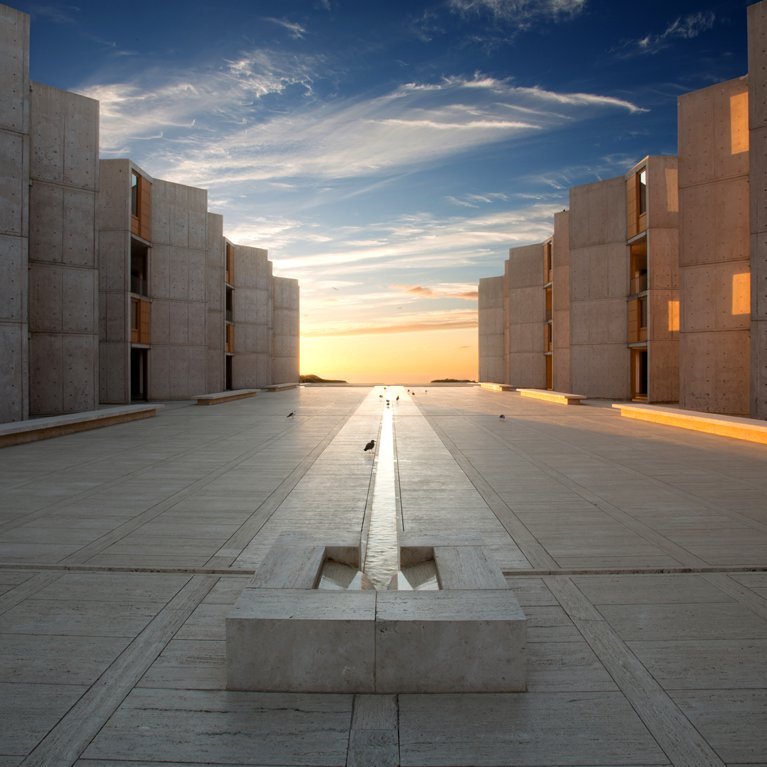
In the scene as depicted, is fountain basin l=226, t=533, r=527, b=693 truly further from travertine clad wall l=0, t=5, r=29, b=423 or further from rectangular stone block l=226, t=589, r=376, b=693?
travertine clad wall l=0, t=5, r=29, b=423

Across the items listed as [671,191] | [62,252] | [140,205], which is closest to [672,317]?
[671,191]

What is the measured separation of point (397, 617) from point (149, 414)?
16360 millimetres

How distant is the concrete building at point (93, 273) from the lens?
46.5ft

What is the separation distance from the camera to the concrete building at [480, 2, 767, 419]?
49.9ft

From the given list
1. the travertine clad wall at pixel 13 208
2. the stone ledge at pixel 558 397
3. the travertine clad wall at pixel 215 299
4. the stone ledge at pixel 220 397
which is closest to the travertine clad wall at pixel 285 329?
the travertine clad wall at pixel 215 299

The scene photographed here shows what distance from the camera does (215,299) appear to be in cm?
3228

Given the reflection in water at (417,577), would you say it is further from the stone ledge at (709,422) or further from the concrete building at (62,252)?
the concrete building at (62,252)

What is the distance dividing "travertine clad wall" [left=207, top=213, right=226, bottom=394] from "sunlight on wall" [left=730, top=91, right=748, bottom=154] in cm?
2603

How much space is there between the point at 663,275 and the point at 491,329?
81.9 ft

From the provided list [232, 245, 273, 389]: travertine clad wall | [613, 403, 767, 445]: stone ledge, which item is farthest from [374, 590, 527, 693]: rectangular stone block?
[232, 245, 273, 389]: travertine clad wall

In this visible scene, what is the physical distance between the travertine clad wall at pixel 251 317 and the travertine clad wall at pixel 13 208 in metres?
22.7

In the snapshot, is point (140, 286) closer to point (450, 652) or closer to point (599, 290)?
point (599, 290)

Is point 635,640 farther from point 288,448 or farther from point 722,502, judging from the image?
point 288,448

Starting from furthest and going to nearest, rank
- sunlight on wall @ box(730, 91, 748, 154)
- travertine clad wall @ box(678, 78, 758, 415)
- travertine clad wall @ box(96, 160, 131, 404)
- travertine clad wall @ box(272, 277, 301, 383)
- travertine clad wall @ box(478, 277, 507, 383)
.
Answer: travertine clad wall @ box(478, 277, 507, 383)
travertine clad wall @ box(272, 277, 301, 383)
travertine clad wall @ box(96, 160, 131, 404)
travertine clad wall @ box(678, 78, 758, 415)
sunlight on wall @ box(730, 91, 748, 154)
